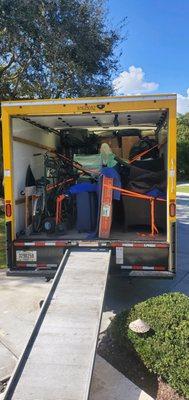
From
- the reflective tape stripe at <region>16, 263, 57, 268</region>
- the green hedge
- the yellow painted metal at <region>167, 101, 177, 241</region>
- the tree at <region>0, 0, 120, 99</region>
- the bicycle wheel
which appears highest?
the tree at <region>0, 0, 120, 99</region>

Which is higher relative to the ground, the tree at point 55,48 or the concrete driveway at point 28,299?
the tree at point 55,48

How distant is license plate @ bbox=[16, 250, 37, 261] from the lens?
18.8ft

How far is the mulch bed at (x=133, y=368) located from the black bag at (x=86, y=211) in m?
2.01

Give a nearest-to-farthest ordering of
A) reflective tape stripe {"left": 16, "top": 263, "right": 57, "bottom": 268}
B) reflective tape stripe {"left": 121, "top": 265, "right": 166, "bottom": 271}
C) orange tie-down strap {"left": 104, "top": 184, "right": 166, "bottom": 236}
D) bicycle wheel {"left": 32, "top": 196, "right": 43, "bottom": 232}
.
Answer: reflective tape stripe {"left": 121, "top": 265, "right": 166, "bottom": 271}
reflective tape stripe {"left": 16, "top": 263, "right": 57, "bottom": 268}
orange tie-down strap {"left": 104, "top": 184, "right": 166, "bottom": 236}
bicycle wheel {"left": 32, "top": 196, "right": 43, "bottom": 232}

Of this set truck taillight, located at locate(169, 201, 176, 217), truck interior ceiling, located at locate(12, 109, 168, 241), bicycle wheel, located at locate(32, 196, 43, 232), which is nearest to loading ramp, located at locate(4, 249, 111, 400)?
truck taillight, located at locate(169, 201, 176, 217)

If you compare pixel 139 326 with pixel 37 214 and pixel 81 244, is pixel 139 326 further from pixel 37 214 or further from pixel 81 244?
pixel 37 214

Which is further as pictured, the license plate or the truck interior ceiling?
the truck interior ceiling

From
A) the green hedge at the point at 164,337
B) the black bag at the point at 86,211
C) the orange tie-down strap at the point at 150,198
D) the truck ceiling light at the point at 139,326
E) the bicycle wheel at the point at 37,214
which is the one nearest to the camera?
the green hedge at the point at 164,337

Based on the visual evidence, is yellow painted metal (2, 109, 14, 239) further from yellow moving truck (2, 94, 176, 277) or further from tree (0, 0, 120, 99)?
tree (0, 0, 120, 99)

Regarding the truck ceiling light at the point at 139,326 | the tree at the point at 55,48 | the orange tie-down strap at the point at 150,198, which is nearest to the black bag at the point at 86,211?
the orange tie-down strap at the point at 150,198

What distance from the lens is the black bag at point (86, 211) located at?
20.6 feet

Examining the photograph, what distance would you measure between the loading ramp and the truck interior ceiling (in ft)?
Answer: 3.34

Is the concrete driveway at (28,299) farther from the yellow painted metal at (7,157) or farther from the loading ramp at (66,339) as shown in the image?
the yellow painted metal at (7,157)

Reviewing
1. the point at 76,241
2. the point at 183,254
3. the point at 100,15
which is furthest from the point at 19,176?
the point at 100,15
